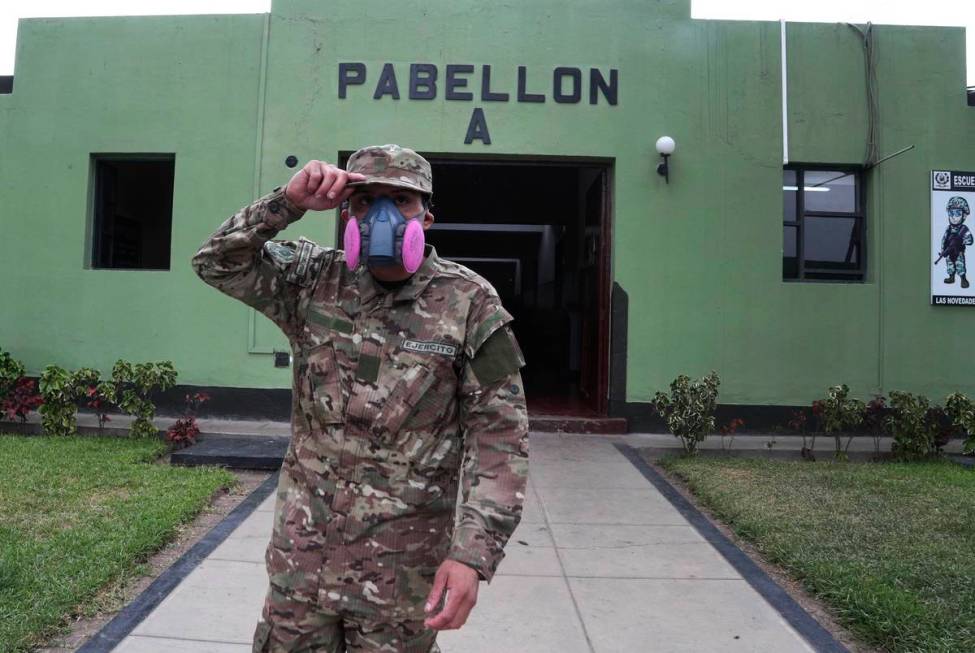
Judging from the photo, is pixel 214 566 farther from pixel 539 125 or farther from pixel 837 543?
pixel 539 125

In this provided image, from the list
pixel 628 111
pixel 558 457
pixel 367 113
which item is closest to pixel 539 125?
pixel 628 111

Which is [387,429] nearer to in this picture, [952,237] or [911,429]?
[911,429]

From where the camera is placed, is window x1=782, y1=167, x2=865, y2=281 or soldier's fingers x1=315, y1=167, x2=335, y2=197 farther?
window x1=782, y1=167, x2=865, y2=281

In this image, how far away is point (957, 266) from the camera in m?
8.34

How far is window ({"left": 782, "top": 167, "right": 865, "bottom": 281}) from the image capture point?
339 inches

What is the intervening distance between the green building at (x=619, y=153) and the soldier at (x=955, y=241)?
0.52 feet

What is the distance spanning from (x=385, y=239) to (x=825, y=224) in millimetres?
8179

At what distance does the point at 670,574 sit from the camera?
407 cm

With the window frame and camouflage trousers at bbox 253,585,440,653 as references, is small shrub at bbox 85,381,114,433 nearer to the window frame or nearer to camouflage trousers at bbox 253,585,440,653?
the window frame

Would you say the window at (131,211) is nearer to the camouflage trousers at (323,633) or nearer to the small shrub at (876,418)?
the camouflage trousers at (323,633)

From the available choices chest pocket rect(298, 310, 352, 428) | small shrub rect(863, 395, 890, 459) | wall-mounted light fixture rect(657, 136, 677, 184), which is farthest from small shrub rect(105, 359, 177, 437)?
small shrub rect(863, 395, 890, 459)

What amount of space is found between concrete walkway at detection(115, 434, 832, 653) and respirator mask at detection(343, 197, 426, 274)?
6.55 feet

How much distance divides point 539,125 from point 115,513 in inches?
236

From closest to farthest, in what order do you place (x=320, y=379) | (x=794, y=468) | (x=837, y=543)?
(x=320, y=379) < (x=837, y=543) < (x=794, y=468)
